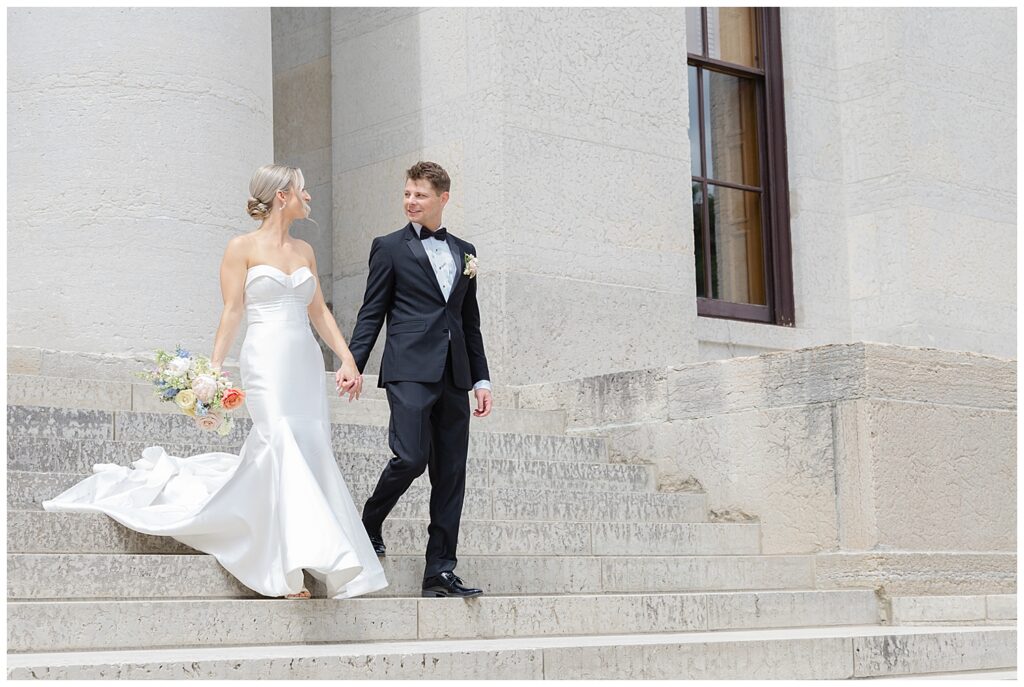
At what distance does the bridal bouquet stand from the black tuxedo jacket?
0.63m

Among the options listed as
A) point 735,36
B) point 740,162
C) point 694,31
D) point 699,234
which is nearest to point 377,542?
point 699,234

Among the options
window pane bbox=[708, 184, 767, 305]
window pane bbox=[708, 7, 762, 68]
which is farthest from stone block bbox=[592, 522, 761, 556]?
window pane bbox=[708, 7, 762, 68]

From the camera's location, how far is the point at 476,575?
7340 millimetres

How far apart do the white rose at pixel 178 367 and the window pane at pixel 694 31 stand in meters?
8.55

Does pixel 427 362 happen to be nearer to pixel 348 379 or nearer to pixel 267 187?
pixel 348 379

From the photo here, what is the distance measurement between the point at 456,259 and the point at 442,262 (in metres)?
0.07

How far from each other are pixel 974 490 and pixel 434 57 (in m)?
5.51

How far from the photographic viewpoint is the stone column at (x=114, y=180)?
9.78m

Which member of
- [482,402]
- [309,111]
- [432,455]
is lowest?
[432,455]

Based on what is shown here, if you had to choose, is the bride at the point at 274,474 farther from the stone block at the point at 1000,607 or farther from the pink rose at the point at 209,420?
the stone block at the point at 1000,607

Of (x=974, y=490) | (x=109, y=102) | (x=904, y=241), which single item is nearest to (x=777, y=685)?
(x=974, y=490)

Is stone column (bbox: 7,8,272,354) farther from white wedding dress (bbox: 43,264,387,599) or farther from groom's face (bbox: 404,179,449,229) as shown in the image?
groom's face (bbox: 404,179,449,229)

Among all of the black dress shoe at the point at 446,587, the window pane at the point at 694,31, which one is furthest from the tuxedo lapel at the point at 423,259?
the window pane at the point at 694,31

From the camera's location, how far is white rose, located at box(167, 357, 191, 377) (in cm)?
639
